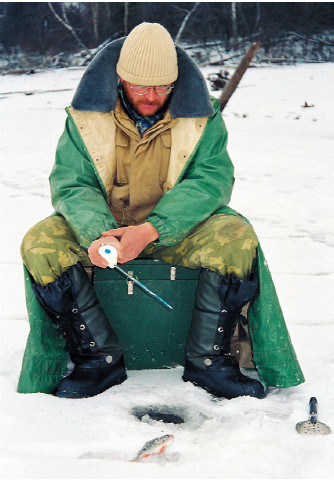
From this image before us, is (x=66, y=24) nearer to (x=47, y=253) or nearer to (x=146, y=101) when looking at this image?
(x=146, y=101)

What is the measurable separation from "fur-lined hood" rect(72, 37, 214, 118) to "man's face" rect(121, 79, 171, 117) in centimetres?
5

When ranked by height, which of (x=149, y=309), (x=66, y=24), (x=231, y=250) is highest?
(x=231, y=250)

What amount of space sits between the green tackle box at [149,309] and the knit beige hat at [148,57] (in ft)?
2.30

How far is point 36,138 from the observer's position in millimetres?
9531

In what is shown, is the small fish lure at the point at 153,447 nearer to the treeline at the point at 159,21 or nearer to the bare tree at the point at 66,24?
the treeline at the point at 159,21

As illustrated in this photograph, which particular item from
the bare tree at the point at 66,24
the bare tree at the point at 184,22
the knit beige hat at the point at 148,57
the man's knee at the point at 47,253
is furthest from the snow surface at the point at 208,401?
the bare tree at the point at 184,22

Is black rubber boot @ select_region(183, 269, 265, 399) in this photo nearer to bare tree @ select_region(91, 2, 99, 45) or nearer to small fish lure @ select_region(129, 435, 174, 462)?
small fish lure @ select_region(129, 435, 174, 462)

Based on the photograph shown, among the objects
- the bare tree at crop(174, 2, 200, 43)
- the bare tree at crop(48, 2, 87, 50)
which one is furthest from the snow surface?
the bare tree at crop(174, 2, 200, 43)

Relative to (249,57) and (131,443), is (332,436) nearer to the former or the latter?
(131,443)

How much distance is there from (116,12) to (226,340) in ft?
37.9

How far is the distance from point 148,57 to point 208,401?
1.30 meters

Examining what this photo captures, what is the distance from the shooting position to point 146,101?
2602 millimetres

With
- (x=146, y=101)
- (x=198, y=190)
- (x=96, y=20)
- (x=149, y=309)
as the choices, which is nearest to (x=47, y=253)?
(x=149, y=309)

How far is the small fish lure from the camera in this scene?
2.08 meters
